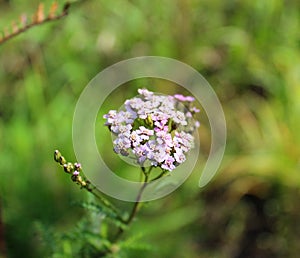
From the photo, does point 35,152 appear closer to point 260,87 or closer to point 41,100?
point 41,100

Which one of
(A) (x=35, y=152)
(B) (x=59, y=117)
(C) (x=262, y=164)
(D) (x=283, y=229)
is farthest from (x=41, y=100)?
(D) (x=283, y=229)

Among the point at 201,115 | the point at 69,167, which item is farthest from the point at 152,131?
the point at 201,115

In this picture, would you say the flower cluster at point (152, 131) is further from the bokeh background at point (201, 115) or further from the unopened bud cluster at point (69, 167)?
the bokeh background at point (201, 115)

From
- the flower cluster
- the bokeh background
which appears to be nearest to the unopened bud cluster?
the flower cluster

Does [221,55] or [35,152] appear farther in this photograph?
[221,55]

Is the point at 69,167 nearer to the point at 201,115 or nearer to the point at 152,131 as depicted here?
the point at 152,131

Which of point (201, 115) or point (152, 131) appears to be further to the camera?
point (201, 115)
